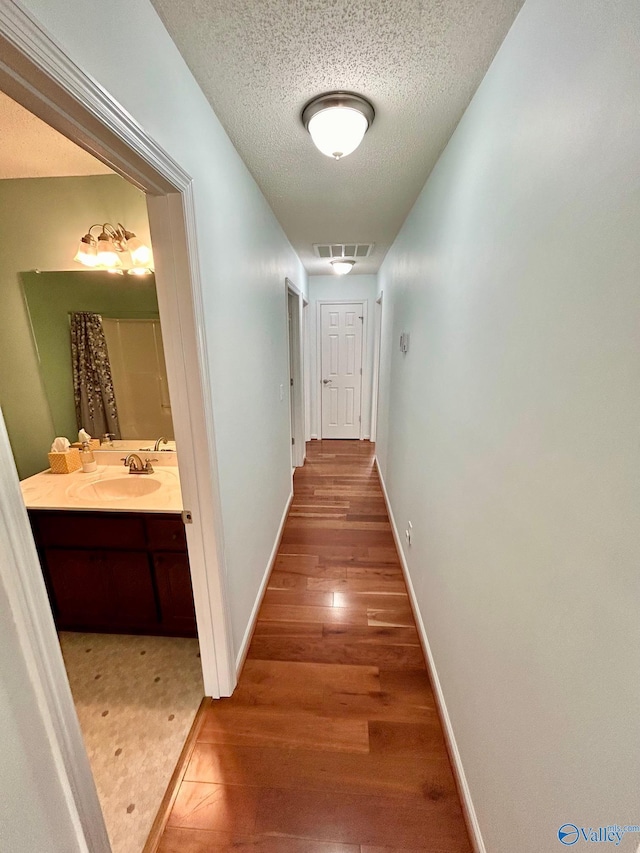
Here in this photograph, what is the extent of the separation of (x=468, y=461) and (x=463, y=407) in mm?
201

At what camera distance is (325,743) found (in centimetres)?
127

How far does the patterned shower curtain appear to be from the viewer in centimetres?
181

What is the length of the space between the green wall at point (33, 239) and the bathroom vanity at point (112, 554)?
1.57 ft

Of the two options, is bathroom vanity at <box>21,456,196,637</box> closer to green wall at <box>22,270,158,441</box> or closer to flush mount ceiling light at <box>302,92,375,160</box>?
green wall at <box>22,270,158,441</box>

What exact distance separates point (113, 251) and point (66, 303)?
0.42m

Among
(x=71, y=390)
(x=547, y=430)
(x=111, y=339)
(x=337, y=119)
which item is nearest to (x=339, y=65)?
(x=337, y=119)

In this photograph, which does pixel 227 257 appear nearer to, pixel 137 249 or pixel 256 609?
pixel 137 249

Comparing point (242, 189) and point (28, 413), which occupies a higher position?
point (242, 189)

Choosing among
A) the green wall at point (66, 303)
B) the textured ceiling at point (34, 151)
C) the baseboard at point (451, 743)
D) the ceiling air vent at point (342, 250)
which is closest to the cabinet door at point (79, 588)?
the green wall at point (66, 303)

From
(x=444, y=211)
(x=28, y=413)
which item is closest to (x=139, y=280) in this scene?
(x=28, y=413)

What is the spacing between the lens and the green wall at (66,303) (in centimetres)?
175

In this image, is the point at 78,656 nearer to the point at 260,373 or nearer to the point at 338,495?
the point at 260,373

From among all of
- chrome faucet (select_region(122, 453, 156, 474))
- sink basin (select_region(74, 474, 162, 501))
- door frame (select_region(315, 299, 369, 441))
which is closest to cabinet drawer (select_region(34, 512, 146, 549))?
sink basin (select_region(74, 474, 162, 501))

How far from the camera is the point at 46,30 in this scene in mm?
517
